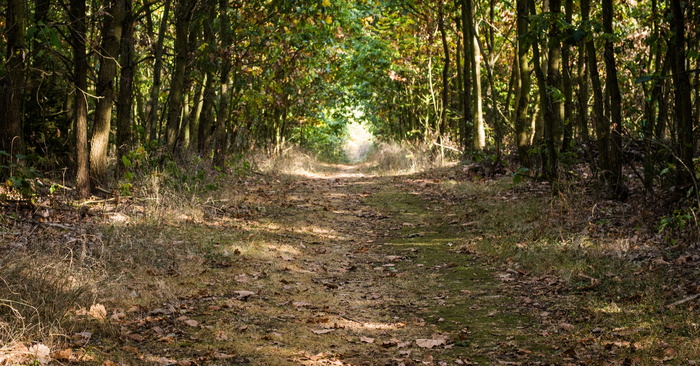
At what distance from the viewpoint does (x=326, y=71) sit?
1928 centimetres

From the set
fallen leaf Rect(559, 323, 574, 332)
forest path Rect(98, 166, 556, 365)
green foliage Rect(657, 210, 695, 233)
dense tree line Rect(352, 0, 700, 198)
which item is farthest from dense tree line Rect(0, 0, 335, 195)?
green foliage Rect(657, 210, 695, 233)

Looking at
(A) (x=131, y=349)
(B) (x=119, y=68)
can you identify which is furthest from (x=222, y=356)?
(B) (x=119, y=68)

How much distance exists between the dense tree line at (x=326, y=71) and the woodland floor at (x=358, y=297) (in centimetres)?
162

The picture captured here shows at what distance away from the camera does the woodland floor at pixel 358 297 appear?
159 inches

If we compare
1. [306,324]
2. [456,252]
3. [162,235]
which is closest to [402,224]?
[456,252]

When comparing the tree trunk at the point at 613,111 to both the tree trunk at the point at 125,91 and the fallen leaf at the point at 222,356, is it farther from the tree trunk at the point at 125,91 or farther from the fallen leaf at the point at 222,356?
the tree trunk at the point at 125,91

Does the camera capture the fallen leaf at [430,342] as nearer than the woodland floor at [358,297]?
No

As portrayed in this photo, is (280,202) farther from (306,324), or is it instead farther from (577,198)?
(306,324)

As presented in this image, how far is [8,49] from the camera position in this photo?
8.10m

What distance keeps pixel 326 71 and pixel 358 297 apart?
14.5 meters

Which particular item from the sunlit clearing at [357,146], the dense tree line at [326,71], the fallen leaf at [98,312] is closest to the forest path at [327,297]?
the fallen leaf at [98,312]

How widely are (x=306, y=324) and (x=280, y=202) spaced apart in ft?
20.8

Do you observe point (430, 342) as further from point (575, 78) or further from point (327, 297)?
point (575, 78)

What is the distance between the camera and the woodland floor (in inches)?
159
